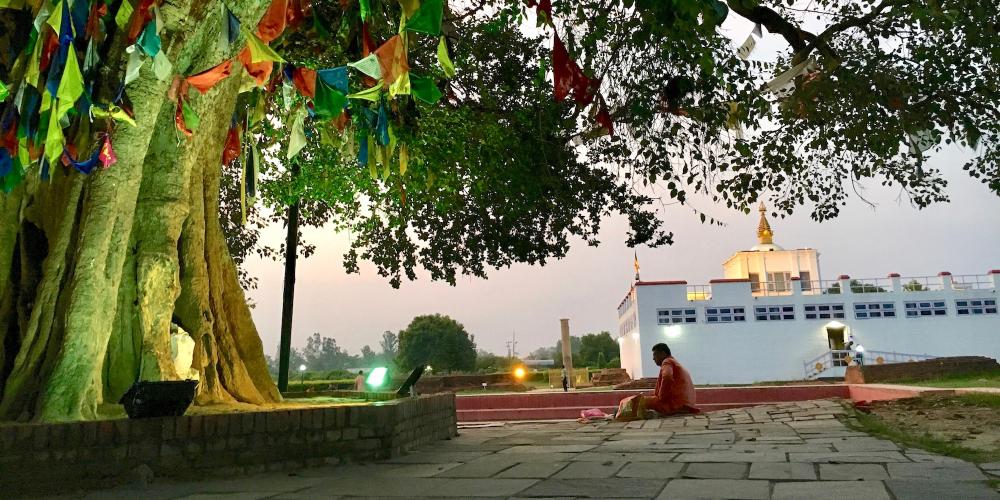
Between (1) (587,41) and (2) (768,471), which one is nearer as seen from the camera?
(2) (768,471)

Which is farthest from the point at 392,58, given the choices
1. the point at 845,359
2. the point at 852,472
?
the point at 845,359

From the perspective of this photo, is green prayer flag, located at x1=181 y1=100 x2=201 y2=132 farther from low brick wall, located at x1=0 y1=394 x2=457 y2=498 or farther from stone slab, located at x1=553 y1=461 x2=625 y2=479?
stone slab, located at x1=553 y1=461 x2=625 y2=479

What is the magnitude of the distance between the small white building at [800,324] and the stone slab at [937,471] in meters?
27.8

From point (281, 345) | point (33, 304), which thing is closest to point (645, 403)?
point (33, 304)

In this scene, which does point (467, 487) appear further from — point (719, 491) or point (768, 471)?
point (768, 471)

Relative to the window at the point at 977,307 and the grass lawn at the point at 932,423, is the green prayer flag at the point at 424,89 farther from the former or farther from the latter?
the window at the point at 977,307

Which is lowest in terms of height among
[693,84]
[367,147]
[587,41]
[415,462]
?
[415,462]

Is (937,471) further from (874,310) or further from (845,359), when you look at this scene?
(874,310)

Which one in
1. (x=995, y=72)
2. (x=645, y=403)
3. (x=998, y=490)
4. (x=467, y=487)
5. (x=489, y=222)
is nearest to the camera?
(x=998, y=490)

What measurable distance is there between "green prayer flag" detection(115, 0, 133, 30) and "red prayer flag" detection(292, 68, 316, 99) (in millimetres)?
1269

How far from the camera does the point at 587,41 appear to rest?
730 centimetres

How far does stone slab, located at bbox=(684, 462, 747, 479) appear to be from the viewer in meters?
3.63

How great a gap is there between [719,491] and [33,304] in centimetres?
508

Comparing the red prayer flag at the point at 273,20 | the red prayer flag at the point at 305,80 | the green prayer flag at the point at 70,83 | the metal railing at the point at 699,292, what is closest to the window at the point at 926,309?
the metal railing at the point at 699,292
